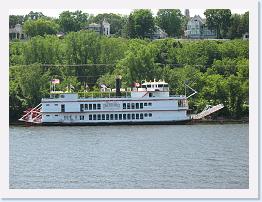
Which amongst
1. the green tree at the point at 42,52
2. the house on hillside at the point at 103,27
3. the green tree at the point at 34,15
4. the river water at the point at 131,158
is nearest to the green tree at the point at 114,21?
the house on hillside at the point at 103,27

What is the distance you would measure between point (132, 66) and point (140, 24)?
17.6 ft

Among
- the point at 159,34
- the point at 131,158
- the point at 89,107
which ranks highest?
the point at 159,34

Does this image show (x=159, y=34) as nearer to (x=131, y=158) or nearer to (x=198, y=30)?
(x=198, y=30)

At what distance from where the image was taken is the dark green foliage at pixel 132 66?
26875mm

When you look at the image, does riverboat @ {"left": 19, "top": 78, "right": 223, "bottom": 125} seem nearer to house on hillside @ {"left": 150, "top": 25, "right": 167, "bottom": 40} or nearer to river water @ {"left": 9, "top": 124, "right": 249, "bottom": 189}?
river water @ {"left": 9, "top": 124, "right": 249, "bottom": 189}

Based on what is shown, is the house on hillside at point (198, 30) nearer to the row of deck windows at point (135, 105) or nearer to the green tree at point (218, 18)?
the green tree at point (218, 18)

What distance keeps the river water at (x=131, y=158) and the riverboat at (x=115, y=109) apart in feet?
6.77

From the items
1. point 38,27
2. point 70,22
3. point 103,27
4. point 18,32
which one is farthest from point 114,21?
point 18,32

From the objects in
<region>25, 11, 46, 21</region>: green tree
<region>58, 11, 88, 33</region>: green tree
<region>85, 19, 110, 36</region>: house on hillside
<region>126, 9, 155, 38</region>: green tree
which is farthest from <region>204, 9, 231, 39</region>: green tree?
<region>25, 11, 46, 21</region>: green tree

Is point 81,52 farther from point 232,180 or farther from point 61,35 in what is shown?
point 232,180

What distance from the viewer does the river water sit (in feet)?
43.8

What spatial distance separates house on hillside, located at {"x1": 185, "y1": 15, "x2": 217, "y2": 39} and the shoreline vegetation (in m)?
0.95

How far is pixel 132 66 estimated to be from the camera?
Result: 2938 centimetres
